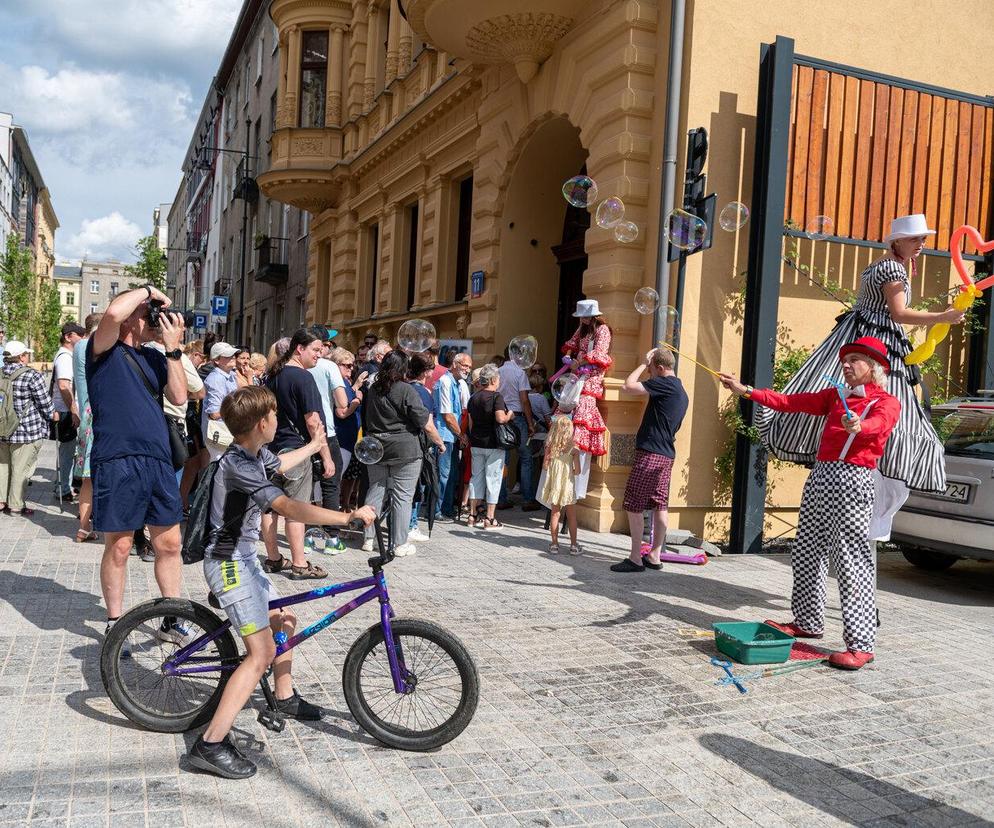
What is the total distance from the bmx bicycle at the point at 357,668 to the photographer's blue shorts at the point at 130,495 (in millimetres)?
933

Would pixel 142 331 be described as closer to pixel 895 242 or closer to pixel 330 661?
pixel 330 661

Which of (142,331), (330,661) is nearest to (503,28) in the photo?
A: (142,331)

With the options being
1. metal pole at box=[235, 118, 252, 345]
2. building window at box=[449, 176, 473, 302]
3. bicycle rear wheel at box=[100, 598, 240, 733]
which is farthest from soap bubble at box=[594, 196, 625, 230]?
metal pole at box=[235, 118, 252, 345]

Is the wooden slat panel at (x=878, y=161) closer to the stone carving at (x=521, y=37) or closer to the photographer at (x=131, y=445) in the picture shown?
the stone carving at (x=521, y=37)

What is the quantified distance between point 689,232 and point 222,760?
243 inches

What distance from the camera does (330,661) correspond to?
4.75 meters

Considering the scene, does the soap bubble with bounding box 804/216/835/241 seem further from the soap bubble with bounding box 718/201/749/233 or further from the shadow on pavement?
the shadow on pavement

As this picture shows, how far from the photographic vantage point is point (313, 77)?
71.5 ft

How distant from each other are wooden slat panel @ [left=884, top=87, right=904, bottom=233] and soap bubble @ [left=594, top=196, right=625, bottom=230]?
108 inches

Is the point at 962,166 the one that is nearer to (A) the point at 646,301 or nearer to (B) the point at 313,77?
(A) the point at 646,301

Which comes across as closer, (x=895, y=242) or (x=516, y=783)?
(x=516, y=783)

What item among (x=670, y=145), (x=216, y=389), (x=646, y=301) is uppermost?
(x=670, y=145)

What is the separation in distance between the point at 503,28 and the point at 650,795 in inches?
369

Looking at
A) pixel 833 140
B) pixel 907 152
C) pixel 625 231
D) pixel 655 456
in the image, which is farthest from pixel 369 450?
pixel 907 152
